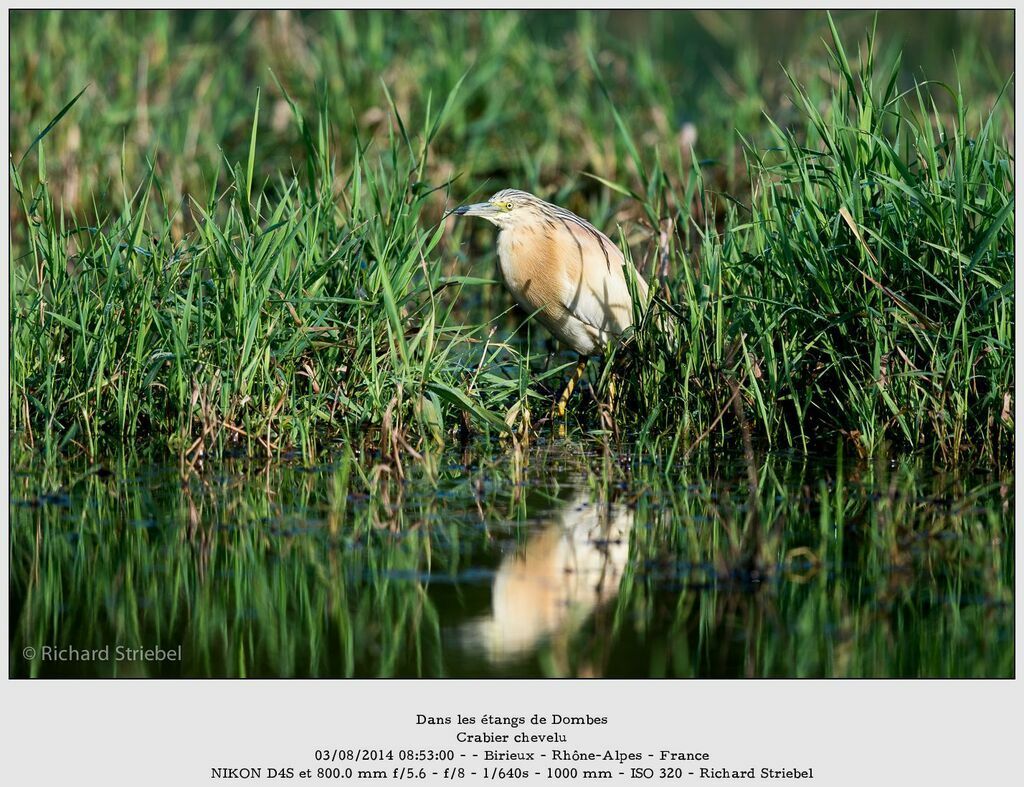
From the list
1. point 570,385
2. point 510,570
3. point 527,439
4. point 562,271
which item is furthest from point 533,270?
point 510,570

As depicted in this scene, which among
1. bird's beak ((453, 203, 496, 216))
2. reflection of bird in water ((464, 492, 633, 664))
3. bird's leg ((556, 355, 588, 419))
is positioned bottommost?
reflection of bird in water ((464, 492, 633, 664))

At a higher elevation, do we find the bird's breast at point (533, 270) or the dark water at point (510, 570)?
the bird's breast at point (533, 270)

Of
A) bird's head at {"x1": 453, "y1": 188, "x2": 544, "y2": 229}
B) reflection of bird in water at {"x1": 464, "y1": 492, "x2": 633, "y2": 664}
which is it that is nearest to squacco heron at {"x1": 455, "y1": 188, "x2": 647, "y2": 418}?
bird's head at {"x1": 453, "y1": 188, "x2": 544, "y2": 229}

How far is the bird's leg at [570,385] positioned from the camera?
244 inches

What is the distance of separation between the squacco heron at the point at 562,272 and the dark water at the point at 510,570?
1400 mm

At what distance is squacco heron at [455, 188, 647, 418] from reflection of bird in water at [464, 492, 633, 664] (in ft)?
6.25

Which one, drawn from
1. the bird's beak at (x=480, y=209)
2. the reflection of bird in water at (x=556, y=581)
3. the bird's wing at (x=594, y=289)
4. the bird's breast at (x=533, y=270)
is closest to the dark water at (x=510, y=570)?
the reflection of bird in water at (x=556, y=581)

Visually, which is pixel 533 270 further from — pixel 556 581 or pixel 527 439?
pixel 556 581

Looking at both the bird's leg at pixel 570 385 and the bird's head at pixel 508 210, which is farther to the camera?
the bird's head at pixel 508 210

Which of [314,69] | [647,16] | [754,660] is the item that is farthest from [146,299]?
[647,16]

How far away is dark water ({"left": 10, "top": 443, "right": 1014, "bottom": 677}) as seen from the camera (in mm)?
3789

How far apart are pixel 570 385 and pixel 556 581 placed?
6.78ft

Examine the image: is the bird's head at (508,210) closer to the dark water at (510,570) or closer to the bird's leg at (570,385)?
the bird's leg at (570,385)

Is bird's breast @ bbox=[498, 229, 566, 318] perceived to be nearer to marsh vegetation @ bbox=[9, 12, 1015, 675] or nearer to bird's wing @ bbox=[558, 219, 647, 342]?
bird's wing @ bbox=[558, 219, 647, 342]
